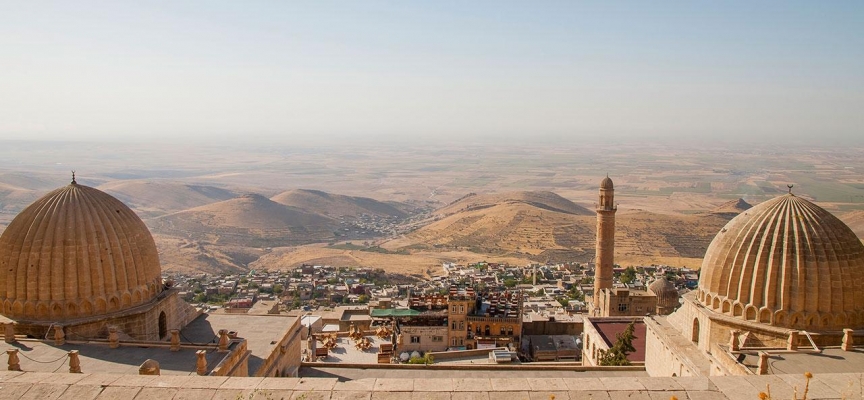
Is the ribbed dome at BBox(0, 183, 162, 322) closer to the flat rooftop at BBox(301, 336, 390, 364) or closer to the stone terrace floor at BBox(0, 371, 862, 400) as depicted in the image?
the stone terrace floor at BBox(0, 371, 862, 400)

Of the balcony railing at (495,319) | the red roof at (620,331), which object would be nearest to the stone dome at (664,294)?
the red roof at (620,331)

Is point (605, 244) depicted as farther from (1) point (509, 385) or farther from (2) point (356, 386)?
(2) point (356, 386)

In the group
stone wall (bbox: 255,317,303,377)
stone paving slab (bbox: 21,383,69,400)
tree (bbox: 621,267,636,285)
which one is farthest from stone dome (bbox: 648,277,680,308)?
stone paving slab (bbox: 21,383,69,400)

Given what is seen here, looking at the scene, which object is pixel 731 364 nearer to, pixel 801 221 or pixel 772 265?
pixel 772 265

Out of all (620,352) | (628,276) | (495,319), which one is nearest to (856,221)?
(628,276)

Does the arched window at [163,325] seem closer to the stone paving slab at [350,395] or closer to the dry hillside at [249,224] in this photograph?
the stone paving slab at [350,395]

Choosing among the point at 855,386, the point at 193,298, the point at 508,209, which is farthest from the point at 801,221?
the point at 508,209

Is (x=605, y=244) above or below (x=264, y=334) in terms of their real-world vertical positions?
below
